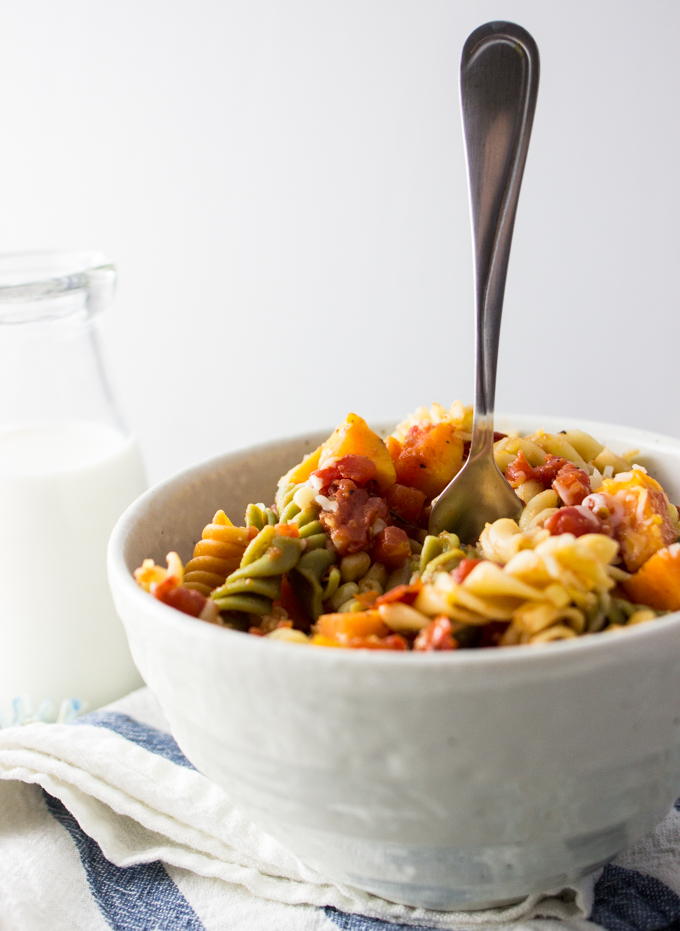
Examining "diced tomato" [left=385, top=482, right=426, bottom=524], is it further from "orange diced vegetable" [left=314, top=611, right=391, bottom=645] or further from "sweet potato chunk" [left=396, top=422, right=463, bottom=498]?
"orange diced vegetable" [left=314, top=611, right=391, bottom=645]

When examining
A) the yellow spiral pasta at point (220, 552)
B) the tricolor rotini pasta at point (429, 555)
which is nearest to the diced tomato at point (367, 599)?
the tricolor rotini pasta at point (429, 555)

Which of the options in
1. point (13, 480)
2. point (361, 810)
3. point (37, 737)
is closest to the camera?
point (361, 810)

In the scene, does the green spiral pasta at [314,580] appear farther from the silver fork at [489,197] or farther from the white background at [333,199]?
the white background at [333,199]

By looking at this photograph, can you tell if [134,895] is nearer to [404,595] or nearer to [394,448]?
[404,595]

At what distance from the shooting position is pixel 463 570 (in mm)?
1028

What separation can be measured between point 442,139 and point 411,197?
190 mm

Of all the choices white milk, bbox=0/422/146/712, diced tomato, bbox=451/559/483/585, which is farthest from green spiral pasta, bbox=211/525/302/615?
white milk, bbox=0/422/146/712

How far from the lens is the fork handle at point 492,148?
121 cm

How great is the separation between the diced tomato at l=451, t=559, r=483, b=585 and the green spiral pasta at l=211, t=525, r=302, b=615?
0.23m

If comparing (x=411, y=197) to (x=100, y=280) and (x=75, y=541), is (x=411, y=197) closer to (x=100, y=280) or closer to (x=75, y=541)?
(x=100, y=280)

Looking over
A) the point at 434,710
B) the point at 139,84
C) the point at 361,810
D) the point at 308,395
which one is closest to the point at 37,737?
the point at 361,810

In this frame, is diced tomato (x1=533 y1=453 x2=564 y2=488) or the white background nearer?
diced tomato (x1=533 y1=453 x2=564 y2=488)

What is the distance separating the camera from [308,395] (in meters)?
3.16

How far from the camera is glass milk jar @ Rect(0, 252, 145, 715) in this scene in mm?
1854
